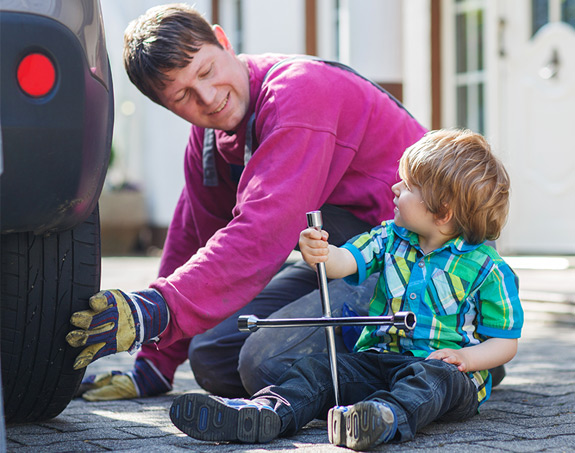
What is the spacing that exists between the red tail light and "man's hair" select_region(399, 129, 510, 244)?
3.01 ft

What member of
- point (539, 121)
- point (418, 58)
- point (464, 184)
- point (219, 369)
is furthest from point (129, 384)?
point (418, 58)

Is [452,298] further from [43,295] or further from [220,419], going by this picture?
[43,295]

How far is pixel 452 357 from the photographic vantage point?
1.95 m

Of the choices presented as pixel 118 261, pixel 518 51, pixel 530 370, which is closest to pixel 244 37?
pixel 118 261

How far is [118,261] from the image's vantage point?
857cm

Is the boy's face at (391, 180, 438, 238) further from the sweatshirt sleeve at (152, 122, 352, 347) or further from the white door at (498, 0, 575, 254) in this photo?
the white door at (498, 0, 575, 254)

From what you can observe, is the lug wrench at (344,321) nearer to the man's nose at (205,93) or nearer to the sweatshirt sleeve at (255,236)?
the sweatshirt sleeve at (255,236)

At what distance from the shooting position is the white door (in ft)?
17.7

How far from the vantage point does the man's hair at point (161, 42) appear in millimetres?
2174

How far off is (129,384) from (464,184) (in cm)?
115

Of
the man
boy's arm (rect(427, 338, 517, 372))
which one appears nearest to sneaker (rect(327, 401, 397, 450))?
boy's arm (rect(427, 338, 517, 372))

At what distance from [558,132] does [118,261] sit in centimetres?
460

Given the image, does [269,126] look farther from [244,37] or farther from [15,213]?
[244,37]

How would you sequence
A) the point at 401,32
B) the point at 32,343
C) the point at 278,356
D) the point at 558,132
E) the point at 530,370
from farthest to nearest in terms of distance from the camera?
the point at 558,132 < the point at 401,32 < the point at 530,370 < the point at 278,356 < the point at 32,343
